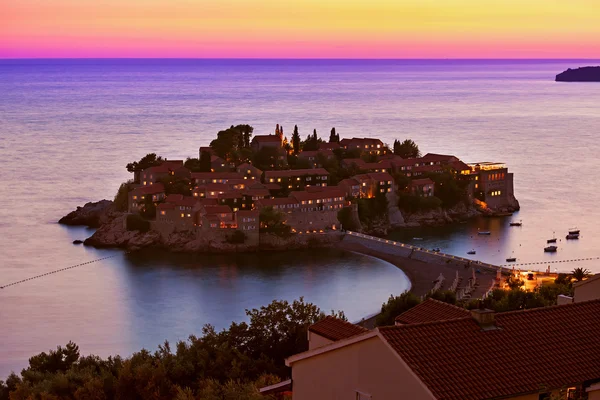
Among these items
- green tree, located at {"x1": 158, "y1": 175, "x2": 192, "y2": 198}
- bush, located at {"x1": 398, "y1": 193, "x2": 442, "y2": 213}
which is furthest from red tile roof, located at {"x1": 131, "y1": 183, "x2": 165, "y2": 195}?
bush, located at {"x1": 398, "y1": 193, "x2": 442, "y2": 213}

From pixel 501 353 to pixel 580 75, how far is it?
174070 millimetres

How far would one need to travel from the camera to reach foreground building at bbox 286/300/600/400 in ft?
15.1

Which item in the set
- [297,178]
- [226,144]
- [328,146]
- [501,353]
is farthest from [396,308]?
[328,146]

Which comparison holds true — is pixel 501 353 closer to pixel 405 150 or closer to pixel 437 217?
pixel 437 217

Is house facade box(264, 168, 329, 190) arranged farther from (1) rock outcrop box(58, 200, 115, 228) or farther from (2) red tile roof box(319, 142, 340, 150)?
(1) rock outcrop box(58, 200, 115, 228)

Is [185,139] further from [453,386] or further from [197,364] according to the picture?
[453,386]

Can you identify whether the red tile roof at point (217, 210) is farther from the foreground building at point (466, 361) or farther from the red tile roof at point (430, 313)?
the foreground building at point (466, 361)

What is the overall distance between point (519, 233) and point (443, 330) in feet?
99.0

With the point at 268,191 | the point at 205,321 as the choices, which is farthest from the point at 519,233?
the point at 205,321

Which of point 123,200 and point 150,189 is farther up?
point 150,189

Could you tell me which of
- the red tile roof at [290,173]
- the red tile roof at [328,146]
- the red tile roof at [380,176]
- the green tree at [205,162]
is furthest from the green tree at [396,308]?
the red tile roof at [328,146]

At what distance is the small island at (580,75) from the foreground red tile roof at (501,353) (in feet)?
555

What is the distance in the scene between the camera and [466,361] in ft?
15.6

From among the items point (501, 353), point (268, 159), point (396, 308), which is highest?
point (501, 353)
